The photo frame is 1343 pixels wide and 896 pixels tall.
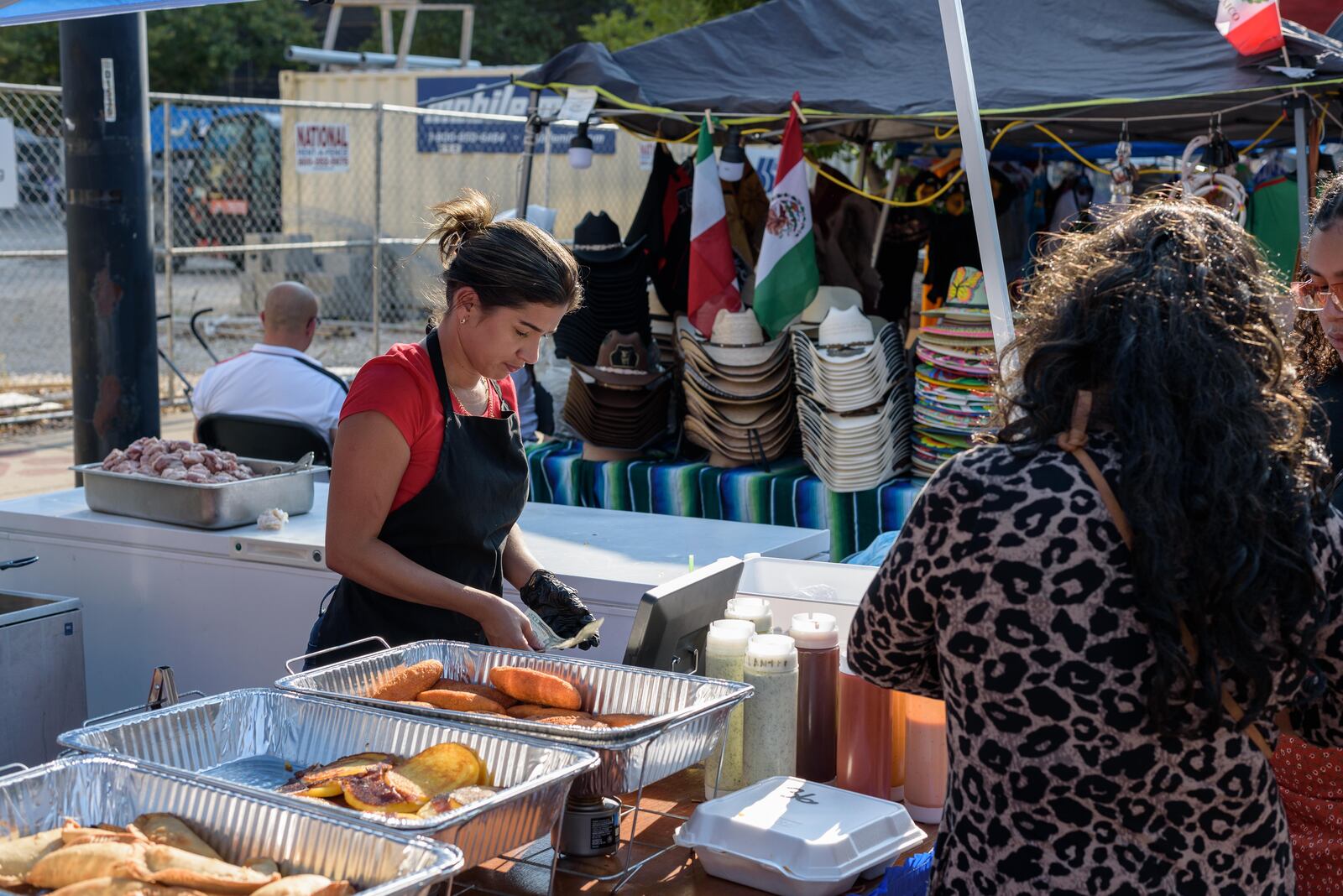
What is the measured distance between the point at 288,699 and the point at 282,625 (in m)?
1.63

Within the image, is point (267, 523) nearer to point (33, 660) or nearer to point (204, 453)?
point (204, 453)

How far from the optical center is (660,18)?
499 inches

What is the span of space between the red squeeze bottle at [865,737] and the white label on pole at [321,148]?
28.2 ft

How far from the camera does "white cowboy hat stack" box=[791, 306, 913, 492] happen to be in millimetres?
5273

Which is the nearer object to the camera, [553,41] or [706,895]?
[706,895]

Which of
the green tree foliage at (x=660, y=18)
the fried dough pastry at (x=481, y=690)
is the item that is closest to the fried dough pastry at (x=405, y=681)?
the fried dough pastry at (x=481, y=690)

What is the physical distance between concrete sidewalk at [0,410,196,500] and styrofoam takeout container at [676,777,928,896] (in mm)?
6453

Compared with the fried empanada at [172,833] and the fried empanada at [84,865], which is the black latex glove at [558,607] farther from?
the fried empanada at [84,865]

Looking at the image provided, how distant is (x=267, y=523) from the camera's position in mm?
3535

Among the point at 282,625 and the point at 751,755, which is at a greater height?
the point at 751,755

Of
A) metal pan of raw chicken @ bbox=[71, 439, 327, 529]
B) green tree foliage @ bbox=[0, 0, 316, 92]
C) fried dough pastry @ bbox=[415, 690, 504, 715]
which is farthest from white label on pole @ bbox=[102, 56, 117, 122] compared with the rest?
green tree foliage @ bbox=[0, 0, 316, 92]

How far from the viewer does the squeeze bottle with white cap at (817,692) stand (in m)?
2.16

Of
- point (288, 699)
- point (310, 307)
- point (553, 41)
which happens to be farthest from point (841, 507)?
point (553, 41)

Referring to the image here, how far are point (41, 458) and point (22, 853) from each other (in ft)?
26.6
